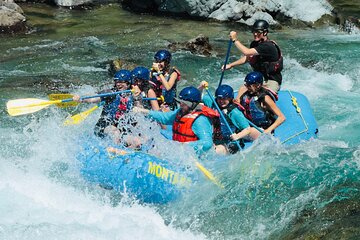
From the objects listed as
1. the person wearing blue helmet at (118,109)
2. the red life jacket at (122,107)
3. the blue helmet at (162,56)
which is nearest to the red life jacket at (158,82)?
the blue helmet at (162,56)

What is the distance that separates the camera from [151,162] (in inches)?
242

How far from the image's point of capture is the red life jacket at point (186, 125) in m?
6.29

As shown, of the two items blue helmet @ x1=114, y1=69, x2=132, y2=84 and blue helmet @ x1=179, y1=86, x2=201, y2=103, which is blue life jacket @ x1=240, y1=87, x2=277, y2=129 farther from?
blue helmet @ x1=114, y1=69, x2=132, y2=84

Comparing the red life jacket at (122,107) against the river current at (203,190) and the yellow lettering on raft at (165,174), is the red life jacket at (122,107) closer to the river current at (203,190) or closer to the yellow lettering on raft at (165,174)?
the river current at (203,190)

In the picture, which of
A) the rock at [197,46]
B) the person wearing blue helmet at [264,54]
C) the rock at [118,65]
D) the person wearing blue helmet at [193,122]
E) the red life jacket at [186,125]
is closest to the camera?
the person wearing blue helmet at [193,122]

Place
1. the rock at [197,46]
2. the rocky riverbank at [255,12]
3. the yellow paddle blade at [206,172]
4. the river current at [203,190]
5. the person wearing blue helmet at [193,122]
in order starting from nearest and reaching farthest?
the river current at [203,190] < the yellow paddle blade at [206,172] < the person wearing blue helmet at [193,122] < the rock at [197,46] < the rocky riverbank at [255,12]

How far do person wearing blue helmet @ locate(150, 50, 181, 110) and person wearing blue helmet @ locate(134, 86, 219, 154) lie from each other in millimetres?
1296

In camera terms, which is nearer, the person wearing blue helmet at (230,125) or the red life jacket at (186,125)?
the red life jacket at (186,125)

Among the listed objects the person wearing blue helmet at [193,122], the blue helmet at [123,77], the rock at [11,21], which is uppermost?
the blue helmet at [123,77]

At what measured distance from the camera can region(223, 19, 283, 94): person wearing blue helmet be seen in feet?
24.5

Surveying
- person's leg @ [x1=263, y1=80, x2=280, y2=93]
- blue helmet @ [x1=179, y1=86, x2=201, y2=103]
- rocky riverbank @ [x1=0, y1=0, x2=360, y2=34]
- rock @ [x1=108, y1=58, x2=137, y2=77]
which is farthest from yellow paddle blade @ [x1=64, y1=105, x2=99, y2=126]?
rocky riverbank @ [x1=0, y1=0, x2=360, y2=34]

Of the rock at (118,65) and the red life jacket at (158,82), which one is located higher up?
the red life jacket at (158,82)

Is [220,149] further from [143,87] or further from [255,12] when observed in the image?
[255,12]

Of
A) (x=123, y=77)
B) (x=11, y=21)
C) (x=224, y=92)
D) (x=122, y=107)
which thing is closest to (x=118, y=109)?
(x=122, y=107)
